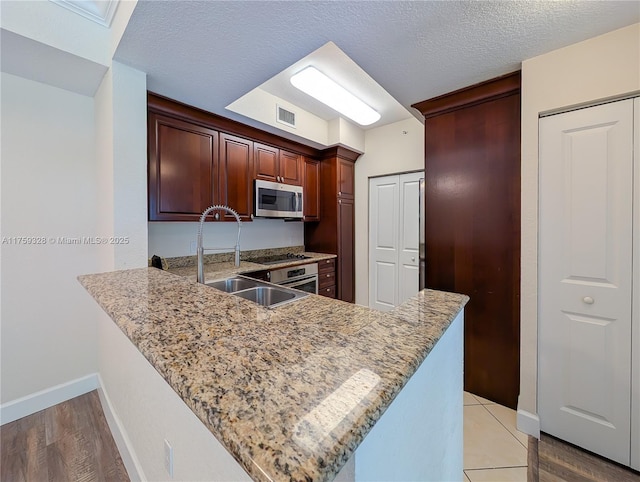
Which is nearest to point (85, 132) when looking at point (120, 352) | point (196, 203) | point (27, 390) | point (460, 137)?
point (196, 203)

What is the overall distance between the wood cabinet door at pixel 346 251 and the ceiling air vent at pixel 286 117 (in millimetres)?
1161

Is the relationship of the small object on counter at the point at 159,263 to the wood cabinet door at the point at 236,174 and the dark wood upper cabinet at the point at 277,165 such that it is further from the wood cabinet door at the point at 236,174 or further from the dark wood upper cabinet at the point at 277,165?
the dark wood upper cabinet at the point at 277,165

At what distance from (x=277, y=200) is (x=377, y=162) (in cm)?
152

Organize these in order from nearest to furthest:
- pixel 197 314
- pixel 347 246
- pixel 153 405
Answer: pixel 197 314 < pixel 153 405 < pixel 347 246

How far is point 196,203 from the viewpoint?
2.41 metres

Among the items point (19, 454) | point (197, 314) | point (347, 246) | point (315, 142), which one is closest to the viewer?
point (197, 314)

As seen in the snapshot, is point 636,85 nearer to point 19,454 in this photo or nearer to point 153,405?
point 153,405

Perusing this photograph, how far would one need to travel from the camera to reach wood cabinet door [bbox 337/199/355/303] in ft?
11.9

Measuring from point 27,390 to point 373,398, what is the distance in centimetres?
280

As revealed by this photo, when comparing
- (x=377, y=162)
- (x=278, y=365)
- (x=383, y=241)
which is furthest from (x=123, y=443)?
(x=377, y=162)

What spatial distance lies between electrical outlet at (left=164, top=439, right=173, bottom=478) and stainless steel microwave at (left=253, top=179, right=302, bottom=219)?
2213 mm

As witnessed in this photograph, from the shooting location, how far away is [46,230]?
1977mm

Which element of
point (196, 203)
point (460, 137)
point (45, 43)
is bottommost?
point (196, 203)

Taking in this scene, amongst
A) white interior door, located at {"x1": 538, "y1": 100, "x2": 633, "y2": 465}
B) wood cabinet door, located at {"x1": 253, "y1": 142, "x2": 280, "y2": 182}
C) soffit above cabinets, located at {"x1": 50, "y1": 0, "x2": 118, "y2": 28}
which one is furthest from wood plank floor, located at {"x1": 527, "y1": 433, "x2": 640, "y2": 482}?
soffit above cabinets, located at {"x1": 50, "y1": 0, "x2": 118, "y2": 28}
